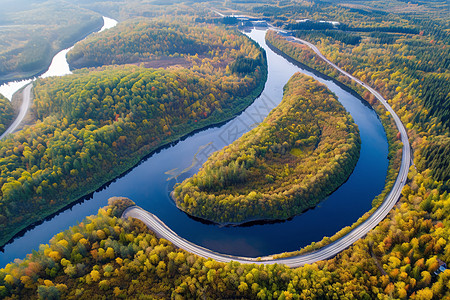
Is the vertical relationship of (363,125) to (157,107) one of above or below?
below

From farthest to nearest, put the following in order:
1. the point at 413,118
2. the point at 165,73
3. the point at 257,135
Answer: the point at 165,73, the point at 413,118, the point at 257,135

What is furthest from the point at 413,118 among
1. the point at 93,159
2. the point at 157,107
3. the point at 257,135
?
the point at 93,159

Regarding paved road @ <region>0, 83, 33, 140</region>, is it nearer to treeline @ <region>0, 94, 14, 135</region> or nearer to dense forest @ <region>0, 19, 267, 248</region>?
treeline @ <region>0, 94, 14, 135</region>

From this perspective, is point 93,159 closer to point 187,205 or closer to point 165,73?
point 187,205

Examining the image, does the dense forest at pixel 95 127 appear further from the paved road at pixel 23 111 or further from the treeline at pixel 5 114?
the treeline at pixel 5 114

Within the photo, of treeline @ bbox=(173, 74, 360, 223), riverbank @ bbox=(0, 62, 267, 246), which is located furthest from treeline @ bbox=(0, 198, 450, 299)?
riverbank @ bbox=(0, 62, 267, 246)

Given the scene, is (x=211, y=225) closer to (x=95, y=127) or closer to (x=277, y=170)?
(x=277, y=170)
